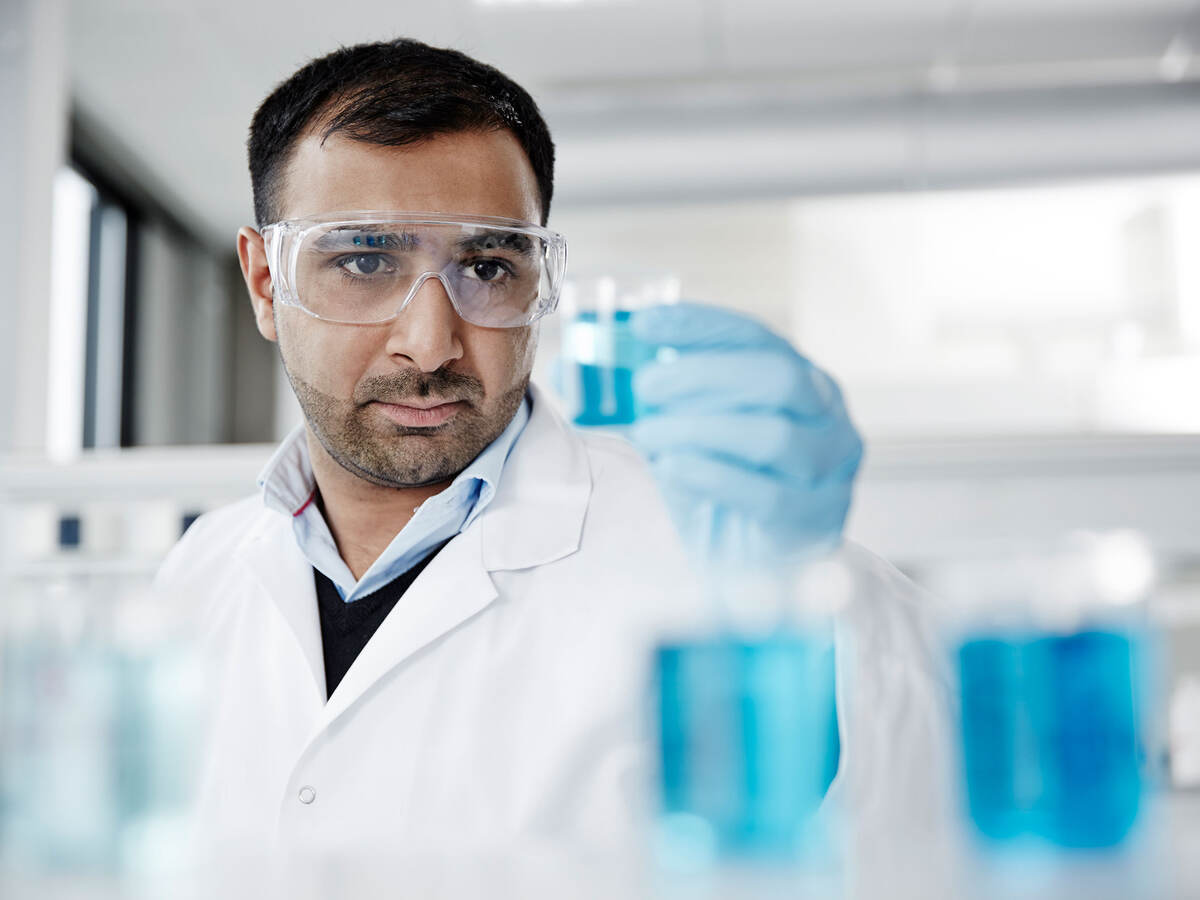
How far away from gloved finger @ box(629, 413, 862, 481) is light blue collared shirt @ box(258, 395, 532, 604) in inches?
21.5

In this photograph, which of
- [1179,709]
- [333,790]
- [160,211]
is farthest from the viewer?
[160,211]

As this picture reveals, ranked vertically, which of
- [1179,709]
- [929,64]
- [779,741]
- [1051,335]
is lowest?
[1179,709]

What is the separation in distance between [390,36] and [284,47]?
35 centimetres

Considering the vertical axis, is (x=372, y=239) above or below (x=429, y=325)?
above

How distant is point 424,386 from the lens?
1514mm

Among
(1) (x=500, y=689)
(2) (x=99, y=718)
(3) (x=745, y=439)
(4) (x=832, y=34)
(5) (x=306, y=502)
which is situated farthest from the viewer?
(4) (x=832, y=34)

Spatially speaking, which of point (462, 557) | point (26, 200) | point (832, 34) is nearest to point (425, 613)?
point (462, 557)

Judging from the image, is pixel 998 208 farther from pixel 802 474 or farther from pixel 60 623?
pixel 60 623

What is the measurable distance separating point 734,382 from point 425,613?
58cm

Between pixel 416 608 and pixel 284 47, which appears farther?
pixel 284 47

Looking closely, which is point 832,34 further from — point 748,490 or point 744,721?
point 744,721

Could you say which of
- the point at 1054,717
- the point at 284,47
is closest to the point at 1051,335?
the point at 284,47

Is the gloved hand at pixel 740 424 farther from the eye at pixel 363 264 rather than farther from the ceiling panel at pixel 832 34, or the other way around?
the ceiling panel at pixel 832 34

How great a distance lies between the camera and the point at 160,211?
13.7ft
